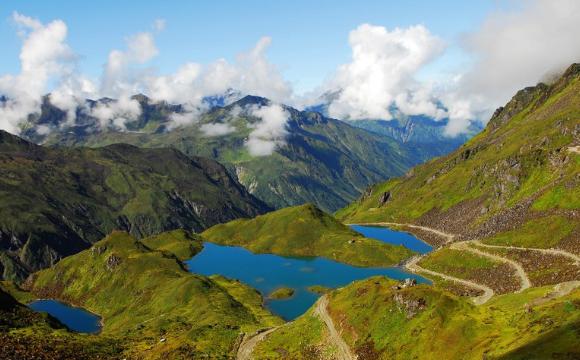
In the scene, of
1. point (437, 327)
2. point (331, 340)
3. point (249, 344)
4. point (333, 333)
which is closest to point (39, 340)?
point (249, 344)

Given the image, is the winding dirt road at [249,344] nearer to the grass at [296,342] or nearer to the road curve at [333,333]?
the grass at [296,342]

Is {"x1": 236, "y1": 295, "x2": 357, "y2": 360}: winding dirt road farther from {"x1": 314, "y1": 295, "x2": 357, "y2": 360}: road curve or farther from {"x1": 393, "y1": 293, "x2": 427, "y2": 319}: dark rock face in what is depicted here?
{"x1": 393, "y1": 293, "x2": 427, "y2": 319}: dark rock face

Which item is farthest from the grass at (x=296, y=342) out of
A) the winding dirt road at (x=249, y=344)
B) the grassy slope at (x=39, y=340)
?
the grassy slope at (x=39, y=340)

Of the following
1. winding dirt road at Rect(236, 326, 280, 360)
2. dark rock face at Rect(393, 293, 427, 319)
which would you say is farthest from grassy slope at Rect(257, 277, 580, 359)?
winding dirt road at Rect(236, 326, 280, 360)

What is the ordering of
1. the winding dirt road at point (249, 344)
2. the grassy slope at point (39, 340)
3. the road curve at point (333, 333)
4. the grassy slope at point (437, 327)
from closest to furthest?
the grassy slope at point (437, 327) → the road curve at point (333, 333) → the grassy slope at point (39, 340) → the winding dirt road at point (249, 344)

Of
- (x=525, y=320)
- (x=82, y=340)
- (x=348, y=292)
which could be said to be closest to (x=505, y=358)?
(x=525, y=320)

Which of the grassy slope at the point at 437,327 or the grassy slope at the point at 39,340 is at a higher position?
the grassy slope at the point at 39,340

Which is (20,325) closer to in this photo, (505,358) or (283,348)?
(283,348)

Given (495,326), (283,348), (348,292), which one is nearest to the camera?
(495,326)
